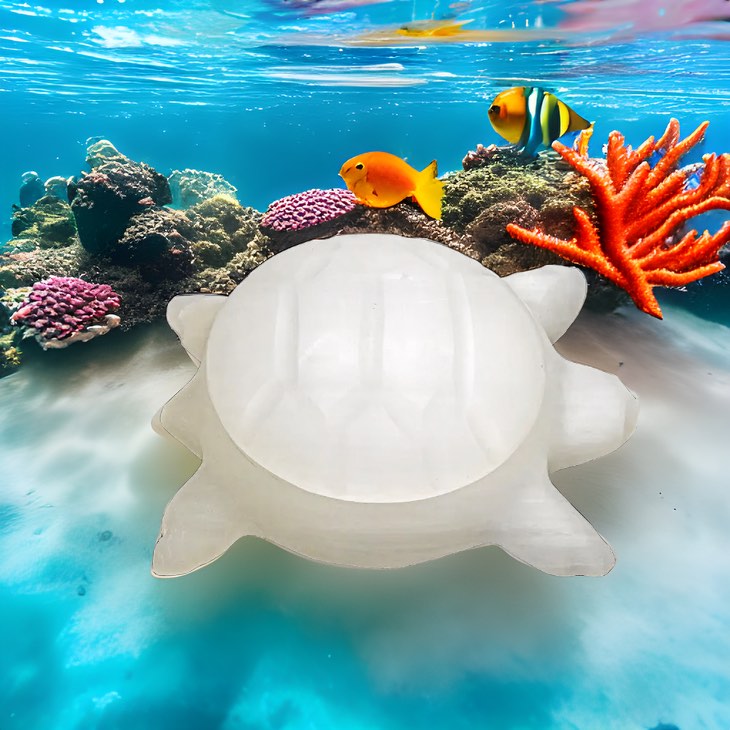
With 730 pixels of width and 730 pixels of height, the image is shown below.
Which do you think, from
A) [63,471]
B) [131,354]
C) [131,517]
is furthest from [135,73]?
[131,517]

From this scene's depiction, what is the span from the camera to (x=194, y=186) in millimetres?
6621

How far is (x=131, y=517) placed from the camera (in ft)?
6.79

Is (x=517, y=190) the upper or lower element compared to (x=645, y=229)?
upper

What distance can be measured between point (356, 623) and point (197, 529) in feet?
2.17

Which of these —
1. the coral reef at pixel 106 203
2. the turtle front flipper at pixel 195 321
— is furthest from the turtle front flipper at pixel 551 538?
the coral reef at pixel 106 203

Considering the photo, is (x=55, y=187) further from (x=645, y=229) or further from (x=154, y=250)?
(x=645, y=229)

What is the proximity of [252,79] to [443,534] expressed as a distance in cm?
824

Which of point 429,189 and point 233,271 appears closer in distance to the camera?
point 429,189

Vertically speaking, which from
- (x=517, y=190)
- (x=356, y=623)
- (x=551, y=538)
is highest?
(x=517, y=190)

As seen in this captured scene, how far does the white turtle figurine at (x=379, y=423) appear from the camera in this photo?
1.47m

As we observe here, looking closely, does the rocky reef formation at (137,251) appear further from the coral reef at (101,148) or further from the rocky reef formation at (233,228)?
the coral reef at (101,148)

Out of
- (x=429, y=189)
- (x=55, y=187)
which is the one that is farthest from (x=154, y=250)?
(x=55, y=187)

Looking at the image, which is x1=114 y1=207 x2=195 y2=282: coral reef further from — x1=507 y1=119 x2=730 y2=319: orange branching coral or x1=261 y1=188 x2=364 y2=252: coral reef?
x1=507 y1=119 x2=730 y2=319: orange branching coral

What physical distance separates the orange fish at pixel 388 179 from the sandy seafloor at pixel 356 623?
213 cm
